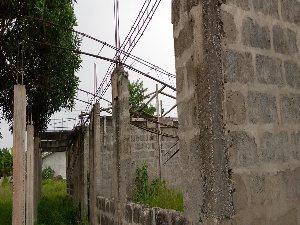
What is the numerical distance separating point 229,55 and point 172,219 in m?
2.01

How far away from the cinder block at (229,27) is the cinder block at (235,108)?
0.37 metres

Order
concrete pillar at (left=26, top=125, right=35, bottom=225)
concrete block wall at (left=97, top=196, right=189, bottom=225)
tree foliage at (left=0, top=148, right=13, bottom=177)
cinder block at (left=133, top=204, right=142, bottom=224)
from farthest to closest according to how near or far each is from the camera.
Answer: tree foliage at (left=0, top=148, right=13, bottom=177)
concrete pillar at (left=26, top=125, right=35, bottom=225)
cinder block at (left=133, top=204, right=142, bottom=224)
concrete block wall at (left=97, top=196, right=189, bottom=225)

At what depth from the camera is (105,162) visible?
11.2m

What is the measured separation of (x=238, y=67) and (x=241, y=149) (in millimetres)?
561

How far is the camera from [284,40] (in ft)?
8.49

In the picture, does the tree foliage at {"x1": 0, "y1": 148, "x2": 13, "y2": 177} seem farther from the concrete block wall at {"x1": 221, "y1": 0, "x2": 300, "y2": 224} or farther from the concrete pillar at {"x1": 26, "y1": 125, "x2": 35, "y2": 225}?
the concrete block wall at {"x1": 221, "y1": 0, "x2": 300, "y2": 224}

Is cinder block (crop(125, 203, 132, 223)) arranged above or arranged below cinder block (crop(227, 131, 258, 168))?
below

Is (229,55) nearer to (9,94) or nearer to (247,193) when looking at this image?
(247,193)

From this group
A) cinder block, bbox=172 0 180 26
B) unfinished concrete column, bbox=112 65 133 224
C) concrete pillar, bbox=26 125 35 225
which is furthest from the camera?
concrete pillar, bbox=26 125 35 225

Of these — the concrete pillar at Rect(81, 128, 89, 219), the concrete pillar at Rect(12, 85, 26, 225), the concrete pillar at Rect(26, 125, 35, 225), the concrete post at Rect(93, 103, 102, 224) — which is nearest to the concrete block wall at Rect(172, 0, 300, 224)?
the concrete pillar at Rect(12, 85, 26, 225)

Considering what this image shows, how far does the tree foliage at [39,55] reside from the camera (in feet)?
37.5

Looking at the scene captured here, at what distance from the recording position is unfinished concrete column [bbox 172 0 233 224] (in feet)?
6.84

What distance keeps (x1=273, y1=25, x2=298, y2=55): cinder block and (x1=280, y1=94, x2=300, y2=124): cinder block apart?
354mm

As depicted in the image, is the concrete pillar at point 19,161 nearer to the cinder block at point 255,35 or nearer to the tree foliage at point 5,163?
the cinder block at point 255,35
